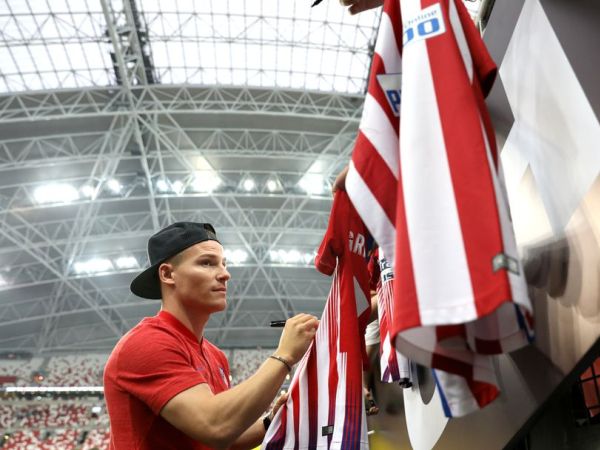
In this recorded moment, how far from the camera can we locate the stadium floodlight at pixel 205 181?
17.1 metres

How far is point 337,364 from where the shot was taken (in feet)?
5.81

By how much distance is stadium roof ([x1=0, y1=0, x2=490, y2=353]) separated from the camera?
13.6 metres

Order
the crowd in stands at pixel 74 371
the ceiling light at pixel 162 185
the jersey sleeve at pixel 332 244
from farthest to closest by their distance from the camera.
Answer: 1. the crowd in stands at pixel 74 371
2. the ceiling light at pixel 162 185
3. the jersey sleeve at pixel 332 244

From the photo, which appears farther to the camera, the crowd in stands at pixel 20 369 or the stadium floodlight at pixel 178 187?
the crowd in stands at pixel 20 369

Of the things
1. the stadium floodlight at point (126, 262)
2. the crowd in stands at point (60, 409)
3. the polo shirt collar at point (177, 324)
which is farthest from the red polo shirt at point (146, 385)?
the stadium floodlight at point (126, 262)

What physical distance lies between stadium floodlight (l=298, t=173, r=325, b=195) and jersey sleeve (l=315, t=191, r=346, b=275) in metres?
15.4

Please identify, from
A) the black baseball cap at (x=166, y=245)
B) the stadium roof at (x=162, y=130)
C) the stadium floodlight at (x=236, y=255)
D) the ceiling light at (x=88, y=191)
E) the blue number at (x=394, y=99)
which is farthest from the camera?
the stadium floodlight at (x=236, y=255)

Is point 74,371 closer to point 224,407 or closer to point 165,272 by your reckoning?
point 165,272

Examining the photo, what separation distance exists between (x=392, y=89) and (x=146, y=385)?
3.76ft

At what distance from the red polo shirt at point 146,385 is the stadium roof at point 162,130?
10760mm

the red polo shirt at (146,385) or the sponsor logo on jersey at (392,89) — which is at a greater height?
the sponsor logo on jersey at (392,89)

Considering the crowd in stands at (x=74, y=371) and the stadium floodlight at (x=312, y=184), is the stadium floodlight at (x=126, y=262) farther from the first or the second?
the stadium floodlight at (x=312, y=184)

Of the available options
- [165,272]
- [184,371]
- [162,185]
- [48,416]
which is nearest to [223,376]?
[165,272]

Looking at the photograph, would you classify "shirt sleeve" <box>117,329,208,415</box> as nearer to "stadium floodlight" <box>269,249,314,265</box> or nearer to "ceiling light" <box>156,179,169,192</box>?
"ceiling light" <box>156,179,169,192</box>
